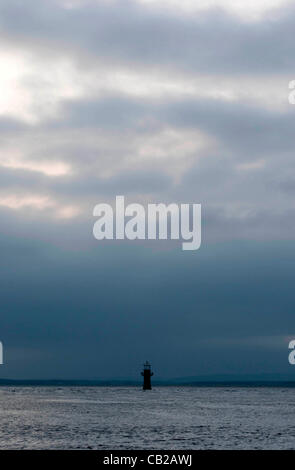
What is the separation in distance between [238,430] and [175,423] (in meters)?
11.5

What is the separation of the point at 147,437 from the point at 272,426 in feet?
75.8
